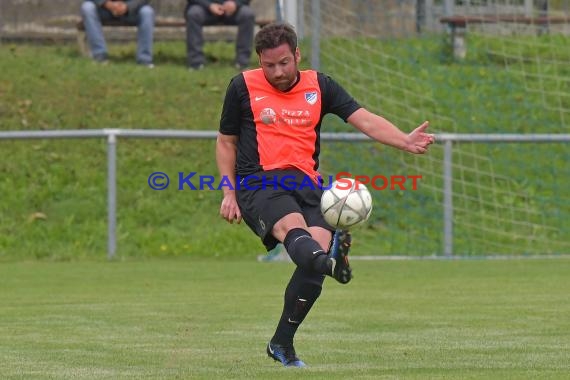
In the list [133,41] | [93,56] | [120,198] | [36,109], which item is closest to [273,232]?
[120,198]

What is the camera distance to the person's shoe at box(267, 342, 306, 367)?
6957mm

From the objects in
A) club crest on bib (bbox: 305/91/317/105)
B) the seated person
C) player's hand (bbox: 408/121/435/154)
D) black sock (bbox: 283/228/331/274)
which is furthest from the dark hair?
the seated person

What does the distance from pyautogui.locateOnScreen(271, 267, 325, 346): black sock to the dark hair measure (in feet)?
3.65

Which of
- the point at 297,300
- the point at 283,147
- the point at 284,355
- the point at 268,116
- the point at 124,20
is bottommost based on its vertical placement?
the point at 124,20

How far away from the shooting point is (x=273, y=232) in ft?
22.7

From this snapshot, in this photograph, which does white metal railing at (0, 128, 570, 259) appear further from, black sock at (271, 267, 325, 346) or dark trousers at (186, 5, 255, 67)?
black sock at (271, 267, 325, 346)

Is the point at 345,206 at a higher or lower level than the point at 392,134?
lower

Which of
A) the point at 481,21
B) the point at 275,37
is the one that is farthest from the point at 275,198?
the point at 481,21

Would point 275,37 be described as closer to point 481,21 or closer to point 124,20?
point 481,21

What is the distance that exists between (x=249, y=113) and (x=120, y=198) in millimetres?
9116

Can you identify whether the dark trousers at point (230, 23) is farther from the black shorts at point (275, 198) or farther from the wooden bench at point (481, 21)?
the black shorts at point (275, 198)

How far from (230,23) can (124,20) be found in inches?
54.8

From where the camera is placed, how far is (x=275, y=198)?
6.96 meters

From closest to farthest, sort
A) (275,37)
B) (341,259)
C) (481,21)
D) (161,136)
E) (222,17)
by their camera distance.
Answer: (341,259) → (275,37) → (161,136) → (481,21) → (222,17)
